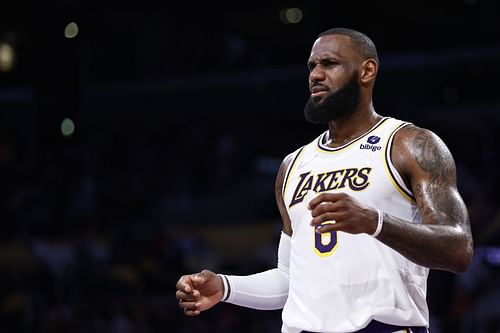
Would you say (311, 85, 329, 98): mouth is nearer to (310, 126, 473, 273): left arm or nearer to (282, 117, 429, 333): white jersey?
(282, 117, 429, 333): white jersey

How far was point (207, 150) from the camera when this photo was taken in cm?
1217

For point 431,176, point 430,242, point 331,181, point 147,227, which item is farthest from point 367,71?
point 147,227

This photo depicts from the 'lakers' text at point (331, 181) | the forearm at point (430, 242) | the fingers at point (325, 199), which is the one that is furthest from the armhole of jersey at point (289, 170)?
the fingers at point (325, 199)

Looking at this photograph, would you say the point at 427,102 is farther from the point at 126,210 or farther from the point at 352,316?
the point at 352,316

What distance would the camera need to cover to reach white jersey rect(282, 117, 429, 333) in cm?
333

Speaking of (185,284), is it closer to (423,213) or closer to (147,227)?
(423,213)

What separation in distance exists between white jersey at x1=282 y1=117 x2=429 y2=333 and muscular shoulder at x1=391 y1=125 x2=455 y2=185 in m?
0.04

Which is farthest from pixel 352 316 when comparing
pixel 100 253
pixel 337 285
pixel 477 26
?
pixel 477 26

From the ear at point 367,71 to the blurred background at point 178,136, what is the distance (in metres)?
5.48

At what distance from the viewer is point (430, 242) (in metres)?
2.93

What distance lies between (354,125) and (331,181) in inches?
12.8

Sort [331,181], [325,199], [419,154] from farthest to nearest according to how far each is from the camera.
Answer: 1. [331,181]
2. [419,154]
3. [325,199]

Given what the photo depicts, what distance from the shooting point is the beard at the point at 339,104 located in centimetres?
366

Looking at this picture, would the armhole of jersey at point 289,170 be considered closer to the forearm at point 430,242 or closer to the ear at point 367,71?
the ear at point 367,71
